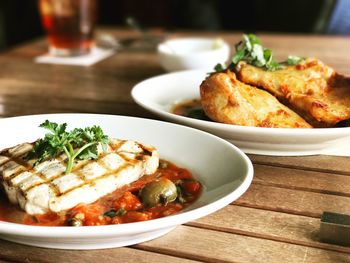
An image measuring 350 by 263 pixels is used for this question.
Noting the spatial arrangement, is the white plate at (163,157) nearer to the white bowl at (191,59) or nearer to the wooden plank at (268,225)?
the wooden plank at (268,225)

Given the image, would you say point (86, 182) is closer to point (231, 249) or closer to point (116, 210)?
point (116, 210)

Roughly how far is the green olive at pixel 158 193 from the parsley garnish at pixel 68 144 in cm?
16

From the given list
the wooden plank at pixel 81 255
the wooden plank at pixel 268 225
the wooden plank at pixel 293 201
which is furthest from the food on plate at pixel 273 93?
the wooden plank at pixel 81 255

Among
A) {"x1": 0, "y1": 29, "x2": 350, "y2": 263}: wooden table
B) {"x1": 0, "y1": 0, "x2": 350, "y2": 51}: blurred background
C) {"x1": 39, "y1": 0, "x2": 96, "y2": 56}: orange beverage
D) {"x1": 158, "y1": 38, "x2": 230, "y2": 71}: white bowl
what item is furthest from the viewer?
{"x1": 0, "y1": 0, "x2": 350, "y2": 51}: blurred background

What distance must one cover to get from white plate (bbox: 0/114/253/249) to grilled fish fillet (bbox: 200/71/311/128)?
0.14 meters

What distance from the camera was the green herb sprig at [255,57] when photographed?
1873 millimetres

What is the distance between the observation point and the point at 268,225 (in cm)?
128

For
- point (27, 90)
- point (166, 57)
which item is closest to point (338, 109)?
point (166, 57)

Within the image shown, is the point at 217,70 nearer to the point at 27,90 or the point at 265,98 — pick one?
the point at 265,98

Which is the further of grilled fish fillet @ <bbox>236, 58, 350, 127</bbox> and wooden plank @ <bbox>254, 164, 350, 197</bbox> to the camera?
grilled fish fillet @ <bbox>236, 58, 350, 127</bbox>

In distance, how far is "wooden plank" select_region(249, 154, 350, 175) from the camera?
161 cm

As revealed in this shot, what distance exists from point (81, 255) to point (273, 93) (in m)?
0.90

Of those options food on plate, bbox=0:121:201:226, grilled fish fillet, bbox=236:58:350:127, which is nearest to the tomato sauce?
food on plate, bbox=0:121:201:226

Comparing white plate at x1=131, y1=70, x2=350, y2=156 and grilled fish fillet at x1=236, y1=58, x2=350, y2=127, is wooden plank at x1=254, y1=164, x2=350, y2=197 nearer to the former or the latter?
white plate at x1=131, y1=70, x2=350, y2=156
